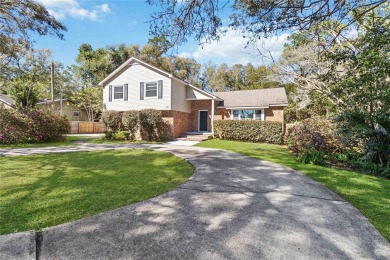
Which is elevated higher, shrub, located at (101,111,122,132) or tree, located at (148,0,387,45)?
tree, located at (148,0,387,45)

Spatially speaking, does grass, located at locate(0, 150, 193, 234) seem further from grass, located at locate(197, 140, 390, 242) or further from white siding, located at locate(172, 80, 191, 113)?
white siding, located at locate(172, 80, 191, 113)

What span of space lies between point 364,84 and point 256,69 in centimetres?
2957

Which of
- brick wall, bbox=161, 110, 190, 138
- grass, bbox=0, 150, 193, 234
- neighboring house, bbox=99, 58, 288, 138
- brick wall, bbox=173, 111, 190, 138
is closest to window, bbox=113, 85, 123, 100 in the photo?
neighboring house, bbox=99, 58, 288, 138

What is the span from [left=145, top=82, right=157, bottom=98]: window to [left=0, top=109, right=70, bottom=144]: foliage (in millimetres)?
6406

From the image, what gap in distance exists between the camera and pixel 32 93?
16.2 metres

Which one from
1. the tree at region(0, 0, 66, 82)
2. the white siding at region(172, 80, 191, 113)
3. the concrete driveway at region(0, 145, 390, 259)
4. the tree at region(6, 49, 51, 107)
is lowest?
the concrete driveway at region(0, 145, 390, 259)

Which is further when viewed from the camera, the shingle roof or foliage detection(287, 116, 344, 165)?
the shingle roof

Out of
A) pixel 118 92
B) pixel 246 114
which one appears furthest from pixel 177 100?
pixel 246 114

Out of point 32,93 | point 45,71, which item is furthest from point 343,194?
point 45,71

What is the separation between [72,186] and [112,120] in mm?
13118

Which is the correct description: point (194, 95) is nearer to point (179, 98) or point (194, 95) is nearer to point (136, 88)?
point (179, 98)

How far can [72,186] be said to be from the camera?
495 cm

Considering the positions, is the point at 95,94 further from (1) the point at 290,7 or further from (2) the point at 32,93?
(1) the point at 290,7

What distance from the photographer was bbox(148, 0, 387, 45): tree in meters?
5.40
